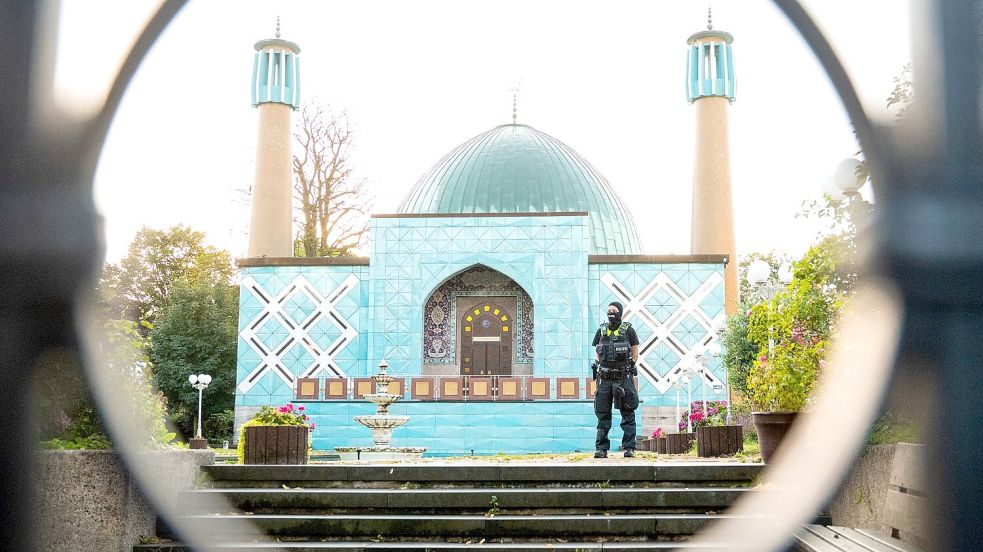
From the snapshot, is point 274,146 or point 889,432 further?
point 274,146

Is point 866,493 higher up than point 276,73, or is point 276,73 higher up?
point 276,73

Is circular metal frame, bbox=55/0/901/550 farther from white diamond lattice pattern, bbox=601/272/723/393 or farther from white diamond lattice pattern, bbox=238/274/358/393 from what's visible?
white diamond lattice pattern, bbox=238/274/358/393

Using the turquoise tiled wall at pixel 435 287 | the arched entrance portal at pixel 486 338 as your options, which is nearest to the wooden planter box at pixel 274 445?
the turquoise tiled wall at pixel 435 287

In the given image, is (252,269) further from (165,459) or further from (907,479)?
(907,479)

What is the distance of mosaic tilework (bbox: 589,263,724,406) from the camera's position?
77.2 ft

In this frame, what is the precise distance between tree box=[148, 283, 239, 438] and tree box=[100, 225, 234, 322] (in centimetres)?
106

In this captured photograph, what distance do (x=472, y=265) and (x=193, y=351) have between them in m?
12.5

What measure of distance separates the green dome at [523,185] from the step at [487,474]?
21288mm

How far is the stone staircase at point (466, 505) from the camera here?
5.97 meters

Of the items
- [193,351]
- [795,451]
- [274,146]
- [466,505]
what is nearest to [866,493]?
[795,451]

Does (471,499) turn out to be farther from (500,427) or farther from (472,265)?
(472,265)

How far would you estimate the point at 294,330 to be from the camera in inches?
964

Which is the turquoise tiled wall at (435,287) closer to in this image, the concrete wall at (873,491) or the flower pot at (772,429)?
the flower pot at (772,429)

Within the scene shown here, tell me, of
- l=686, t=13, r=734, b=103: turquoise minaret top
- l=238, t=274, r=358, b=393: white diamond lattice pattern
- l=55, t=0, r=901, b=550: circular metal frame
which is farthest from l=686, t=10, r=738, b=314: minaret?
l=55, t=0, r=901, b=550: circular metal frame
